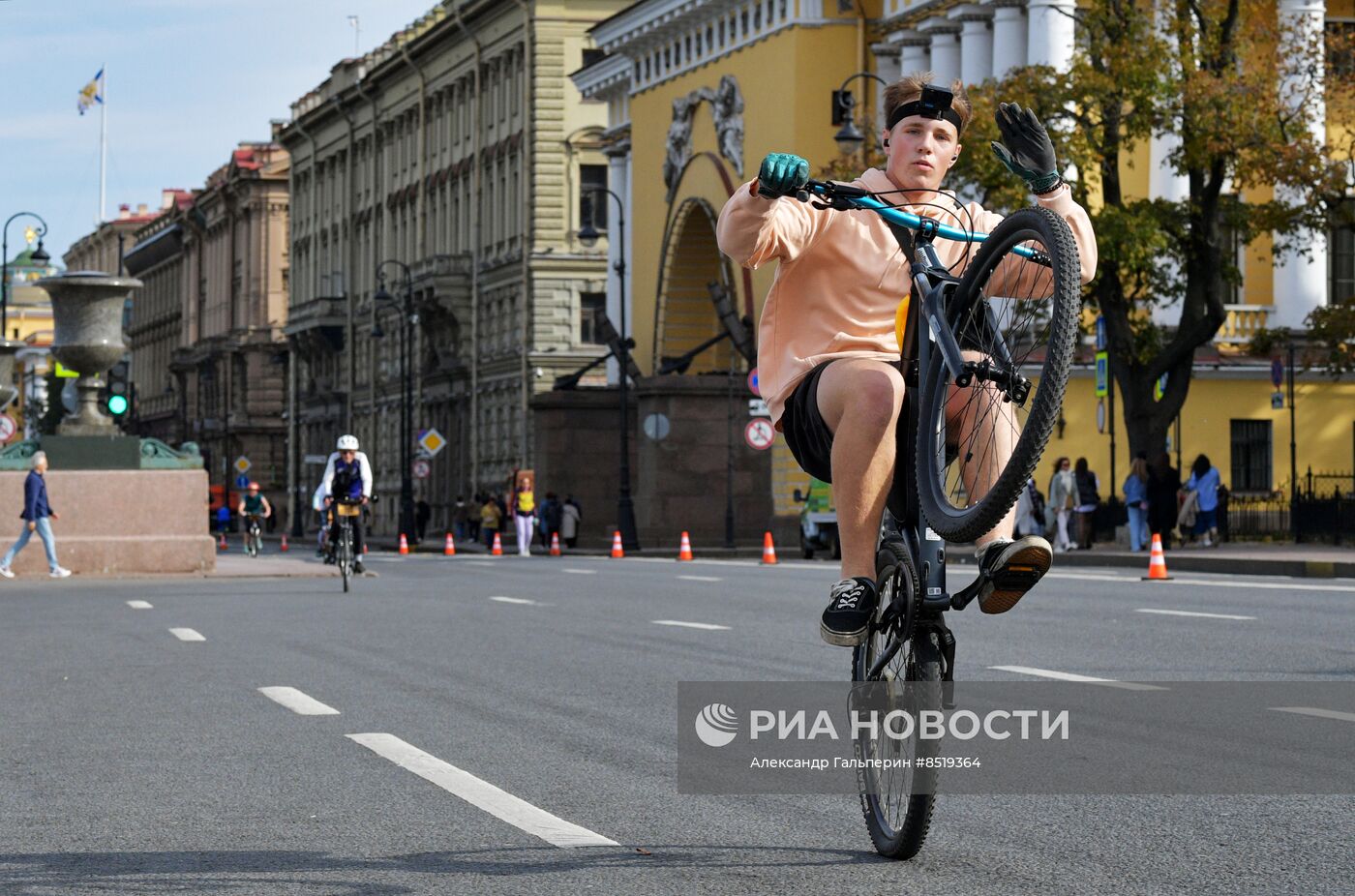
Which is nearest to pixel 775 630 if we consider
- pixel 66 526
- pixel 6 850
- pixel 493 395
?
pixel 6 850

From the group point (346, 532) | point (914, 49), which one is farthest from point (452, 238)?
point (346, 532)

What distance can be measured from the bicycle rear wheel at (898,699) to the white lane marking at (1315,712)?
4149 millimetres

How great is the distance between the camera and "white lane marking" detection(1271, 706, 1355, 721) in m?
10.4

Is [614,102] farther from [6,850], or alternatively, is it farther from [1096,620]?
[6,850]

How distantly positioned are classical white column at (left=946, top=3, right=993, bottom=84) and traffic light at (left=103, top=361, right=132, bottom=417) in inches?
965

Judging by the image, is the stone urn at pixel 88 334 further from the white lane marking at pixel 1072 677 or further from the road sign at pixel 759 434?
the white lane marking at pixel 1072 677

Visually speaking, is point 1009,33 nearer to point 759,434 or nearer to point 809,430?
point 759,434

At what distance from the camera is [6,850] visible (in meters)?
7.22

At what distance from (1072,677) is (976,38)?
42593 mm

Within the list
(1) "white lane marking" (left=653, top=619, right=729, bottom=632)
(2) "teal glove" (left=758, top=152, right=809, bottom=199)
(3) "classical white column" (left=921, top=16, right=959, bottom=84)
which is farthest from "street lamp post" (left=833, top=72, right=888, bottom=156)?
(2) "teal glove" (left=758, top=152, right=809, bottom=199)

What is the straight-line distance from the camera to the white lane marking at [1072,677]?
39.7 ft

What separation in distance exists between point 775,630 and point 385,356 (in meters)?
81.2

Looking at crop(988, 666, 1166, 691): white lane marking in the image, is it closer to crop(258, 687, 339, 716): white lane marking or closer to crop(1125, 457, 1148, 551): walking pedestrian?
crop(258, 687, 339, 716): white lane marking

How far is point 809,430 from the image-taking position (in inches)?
270
